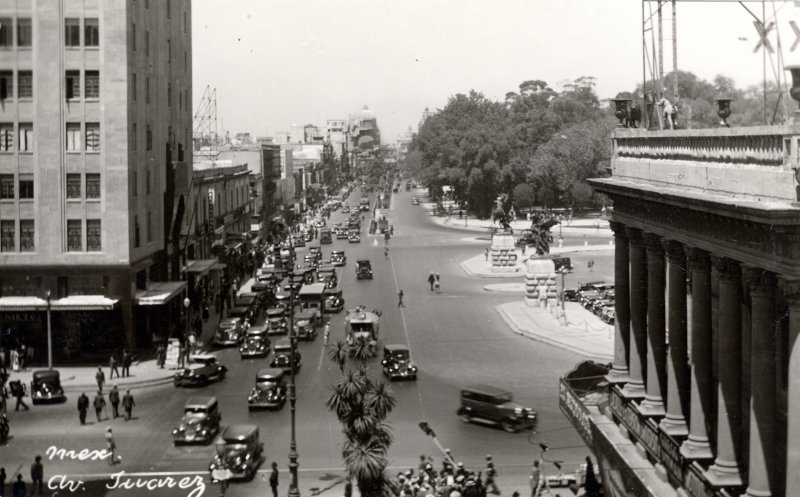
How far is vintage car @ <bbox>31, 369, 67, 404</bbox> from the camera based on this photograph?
45819mm

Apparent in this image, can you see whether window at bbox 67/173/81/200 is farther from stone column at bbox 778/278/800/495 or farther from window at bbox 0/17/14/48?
stone column at bbox 778/278/800/495

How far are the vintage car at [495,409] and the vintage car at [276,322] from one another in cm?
2533

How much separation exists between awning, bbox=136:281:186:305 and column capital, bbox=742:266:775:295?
43.4 m

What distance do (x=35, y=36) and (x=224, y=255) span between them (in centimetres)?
3342

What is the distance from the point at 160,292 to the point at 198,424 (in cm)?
2263

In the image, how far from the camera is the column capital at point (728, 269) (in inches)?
795

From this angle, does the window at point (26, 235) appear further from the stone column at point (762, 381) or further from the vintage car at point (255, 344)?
the stone column at point (762, 381)

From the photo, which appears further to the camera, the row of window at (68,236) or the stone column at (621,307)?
the row of window at (68,236)

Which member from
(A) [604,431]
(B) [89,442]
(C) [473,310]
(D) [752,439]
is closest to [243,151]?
(C) [473,310]

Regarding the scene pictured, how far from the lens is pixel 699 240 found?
70.9ft

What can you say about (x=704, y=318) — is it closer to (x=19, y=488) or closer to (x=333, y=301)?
(x=19, y=488)

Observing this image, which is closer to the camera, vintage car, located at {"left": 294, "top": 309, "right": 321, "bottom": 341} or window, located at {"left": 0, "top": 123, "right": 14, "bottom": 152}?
window, located at {"left": 0, "top": 123, "right": 14, "bottom": 152}

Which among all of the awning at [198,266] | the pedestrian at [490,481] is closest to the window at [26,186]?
the awning at [198,266]

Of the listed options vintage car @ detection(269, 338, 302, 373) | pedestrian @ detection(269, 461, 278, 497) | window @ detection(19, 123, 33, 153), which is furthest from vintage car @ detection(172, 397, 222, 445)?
window @ detection(19, 123, 33, 153)
